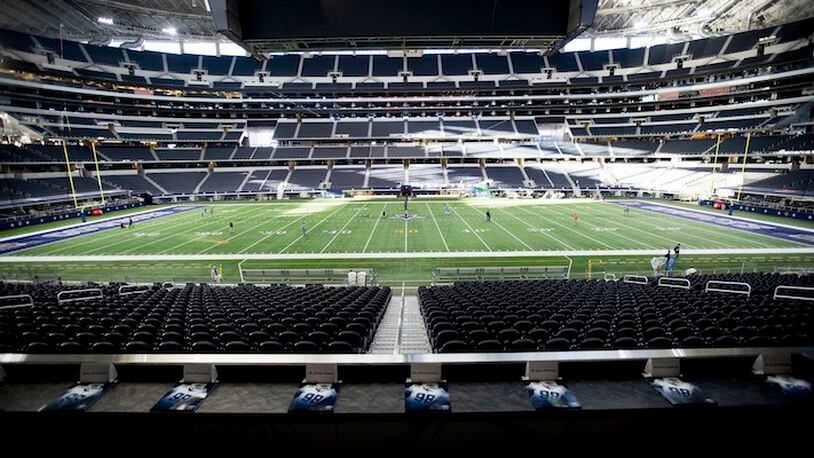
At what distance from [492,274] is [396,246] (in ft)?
32.5

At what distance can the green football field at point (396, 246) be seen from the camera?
2162cm

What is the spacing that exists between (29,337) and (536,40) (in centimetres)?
989

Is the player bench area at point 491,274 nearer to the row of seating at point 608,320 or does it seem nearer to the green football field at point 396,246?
the green football field at point 396,246

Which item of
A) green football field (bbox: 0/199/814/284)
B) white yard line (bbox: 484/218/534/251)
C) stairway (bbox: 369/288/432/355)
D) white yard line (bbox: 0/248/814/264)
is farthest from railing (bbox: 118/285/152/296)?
white yard line (bbox: 484/218/534/251)

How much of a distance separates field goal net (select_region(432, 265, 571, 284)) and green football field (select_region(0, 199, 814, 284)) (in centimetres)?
118

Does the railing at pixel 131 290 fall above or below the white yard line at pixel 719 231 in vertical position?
above

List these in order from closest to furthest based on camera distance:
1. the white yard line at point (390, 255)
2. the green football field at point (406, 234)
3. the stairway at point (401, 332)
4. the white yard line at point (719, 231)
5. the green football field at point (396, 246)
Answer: the stairway at point (401, 332)
the green football field at point (396, 246)
the white yard line at point (390, 255)
the green football field at point (406, 234)
the white yard line at point (719, 231)

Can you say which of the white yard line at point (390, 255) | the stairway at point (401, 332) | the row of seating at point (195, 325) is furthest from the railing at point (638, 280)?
the row of seating at point (195, 325)

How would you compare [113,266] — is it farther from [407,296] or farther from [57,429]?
[57,429]

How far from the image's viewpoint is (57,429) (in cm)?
274

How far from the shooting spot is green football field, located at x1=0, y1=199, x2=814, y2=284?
21.6m

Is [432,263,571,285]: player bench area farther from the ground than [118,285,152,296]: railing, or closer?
closer

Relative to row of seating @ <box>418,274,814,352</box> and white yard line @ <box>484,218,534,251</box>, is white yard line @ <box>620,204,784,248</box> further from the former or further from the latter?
row of seating @ <box>418,274,814,352</box>

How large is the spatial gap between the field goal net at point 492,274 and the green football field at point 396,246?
1184 mm
